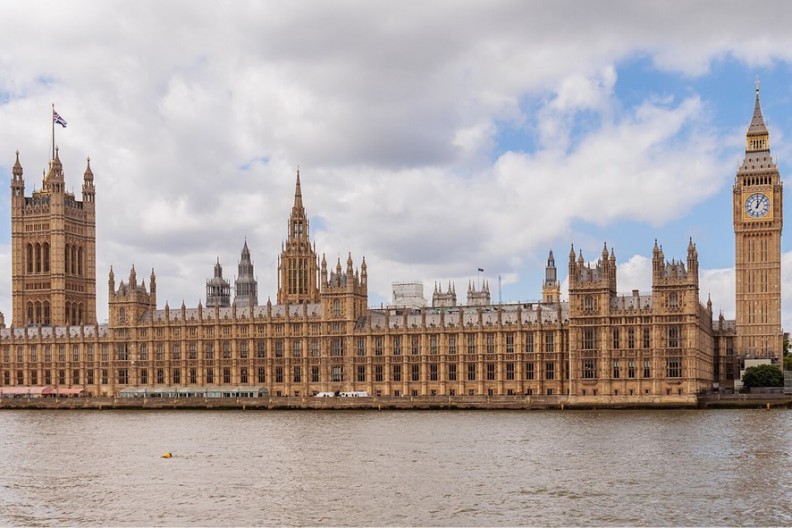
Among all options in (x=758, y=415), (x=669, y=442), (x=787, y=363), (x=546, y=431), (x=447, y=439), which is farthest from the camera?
(x=787, y=363)

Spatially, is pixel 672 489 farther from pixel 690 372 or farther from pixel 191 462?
pixel 690 372

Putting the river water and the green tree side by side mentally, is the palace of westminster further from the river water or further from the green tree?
the river water

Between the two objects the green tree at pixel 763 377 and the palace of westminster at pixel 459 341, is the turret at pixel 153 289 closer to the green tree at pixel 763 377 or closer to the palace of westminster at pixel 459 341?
the palace of westminster at pixel 459 341

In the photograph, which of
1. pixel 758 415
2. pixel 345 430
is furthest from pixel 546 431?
pixel 758 415

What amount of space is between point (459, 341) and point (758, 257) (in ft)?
159

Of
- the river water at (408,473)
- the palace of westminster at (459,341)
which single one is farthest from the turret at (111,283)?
the river water at (408,473)

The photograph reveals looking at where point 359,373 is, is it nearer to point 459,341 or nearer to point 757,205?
point 459,341

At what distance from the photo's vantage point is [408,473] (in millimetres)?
71938

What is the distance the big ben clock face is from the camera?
548ft

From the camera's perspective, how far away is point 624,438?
93.2 m

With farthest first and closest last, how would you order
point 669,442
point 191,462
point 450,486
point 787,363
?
point 787,363 < point 669,442 < point 191,462 < point 450,486

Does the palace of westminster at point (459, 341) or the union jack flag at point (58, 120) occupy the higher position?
the union jack flag at point (58, 120)

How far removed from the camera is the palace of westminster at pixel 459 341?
141750 millimetres

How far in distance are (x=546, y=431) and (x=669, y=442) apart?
14.9 m
